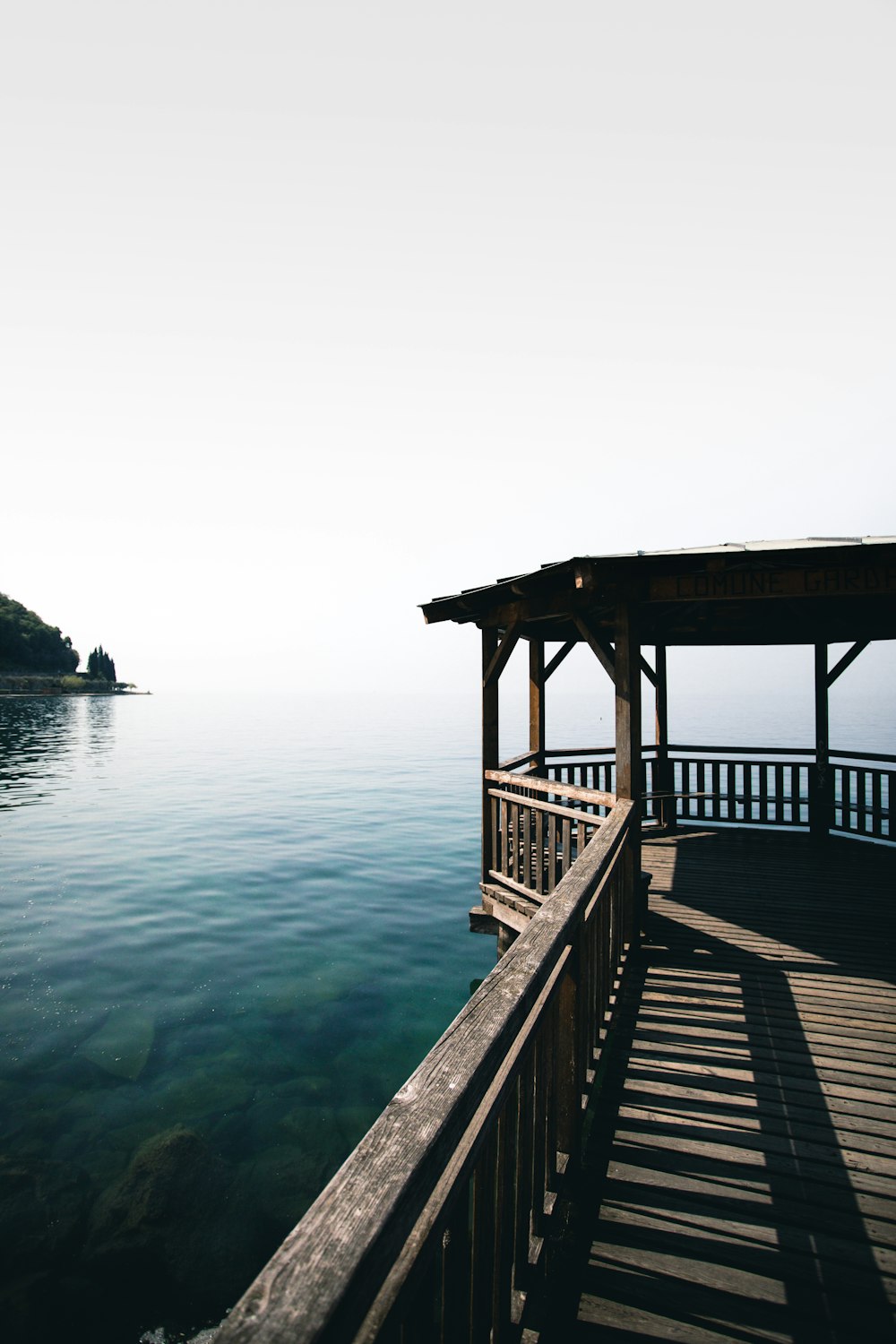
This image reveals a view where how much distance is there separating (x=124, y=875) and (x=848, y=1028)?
13765mm

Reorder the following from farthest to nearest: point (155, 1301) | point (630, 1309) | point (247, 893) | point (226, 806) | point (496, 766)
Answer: point (226, 806)
point (247, 893)
point (496, 766)
point (155, 1301)
point (630, 1309)

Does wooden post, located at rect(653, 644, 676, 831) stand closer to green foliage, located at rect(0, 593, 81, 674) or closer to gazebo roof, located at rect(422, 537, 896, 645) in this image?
gazebo roof, located at rect(422, 537, 896, 645)

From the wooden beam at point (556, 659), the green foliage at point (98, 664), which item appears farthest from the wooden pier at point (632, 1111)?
the green foliage at point (98, 664)

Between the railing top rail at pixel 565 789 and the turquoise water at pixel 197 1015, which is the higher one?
the railing top rail at pixel 565 789

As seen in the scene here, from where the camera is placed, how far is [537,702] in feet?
34.1

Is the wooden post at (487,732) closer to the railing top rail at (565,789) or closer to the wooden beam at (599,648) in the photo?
the railing top rail at (565,789)

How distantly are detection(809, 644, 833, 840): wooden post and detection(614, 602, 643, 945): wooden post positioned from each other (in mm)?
5731

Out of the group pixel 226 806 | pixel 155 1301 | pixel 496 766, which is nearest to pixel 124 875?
pixel 226 806

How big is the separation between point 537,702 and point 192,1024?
6358mm

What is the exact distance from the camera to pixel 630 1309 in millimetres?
2436

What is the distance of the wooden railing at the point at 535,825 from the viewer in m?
6.21

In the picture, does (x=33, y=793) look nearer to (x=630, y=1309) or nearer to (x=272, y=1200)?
(x=272, y=1200)

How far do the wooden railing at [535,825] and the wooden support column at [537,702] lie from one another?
5.93ft

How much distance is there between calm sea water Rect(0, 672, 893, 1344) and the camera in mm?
4758
